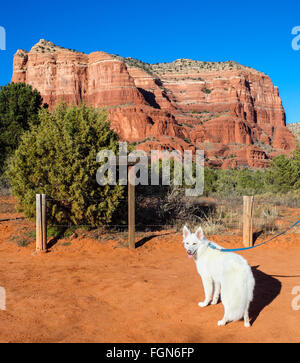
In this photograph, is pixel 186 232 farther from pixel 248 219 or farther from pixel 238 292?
pixel 248 219

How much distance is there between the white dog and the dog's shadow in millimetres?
674

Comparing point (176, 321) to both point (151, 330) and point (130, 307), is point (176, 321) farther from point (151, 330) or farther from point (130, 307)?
point (130, 307)

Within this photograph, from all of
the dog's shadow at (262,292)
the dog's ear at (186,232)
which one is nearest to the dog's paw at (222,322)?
the dog's shadow at (262,292)

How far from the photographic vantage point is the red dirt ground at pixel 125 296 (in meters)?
3.99

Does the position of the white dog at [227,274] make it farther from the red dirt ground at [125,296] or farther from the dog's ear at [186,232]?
the red dirt ground at [125,296]

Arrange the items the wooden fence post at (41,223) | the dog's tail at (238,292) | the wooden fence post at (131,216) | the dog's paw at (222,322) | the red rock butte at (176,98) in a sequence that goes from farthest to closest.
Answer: the red rock butte at (176,98) < the wooden fence post at (131,216) < the wooden fence post at (41,223) < the dog's paw at (222,322) < the dog's tail at (238,292)

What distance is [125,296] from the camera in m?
5.30

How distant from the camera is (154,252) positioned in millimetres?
8484

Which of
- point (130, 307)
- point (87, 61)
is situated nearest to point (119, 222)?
point (130, 307)

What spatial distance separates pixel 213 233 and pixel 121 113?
255 feet

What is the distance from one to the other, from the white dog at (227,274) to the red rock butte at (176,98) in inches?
2631

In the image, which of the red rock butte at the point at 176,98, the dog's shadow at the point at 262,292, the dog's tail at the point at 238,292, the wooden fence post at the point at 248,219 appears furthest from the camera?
the red rock butte at the point at 176,98

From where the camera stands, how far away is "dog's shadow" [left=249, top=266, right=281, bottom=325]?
15.4 feet

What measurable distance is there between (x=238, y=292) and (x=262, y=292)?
2079 millimetres
